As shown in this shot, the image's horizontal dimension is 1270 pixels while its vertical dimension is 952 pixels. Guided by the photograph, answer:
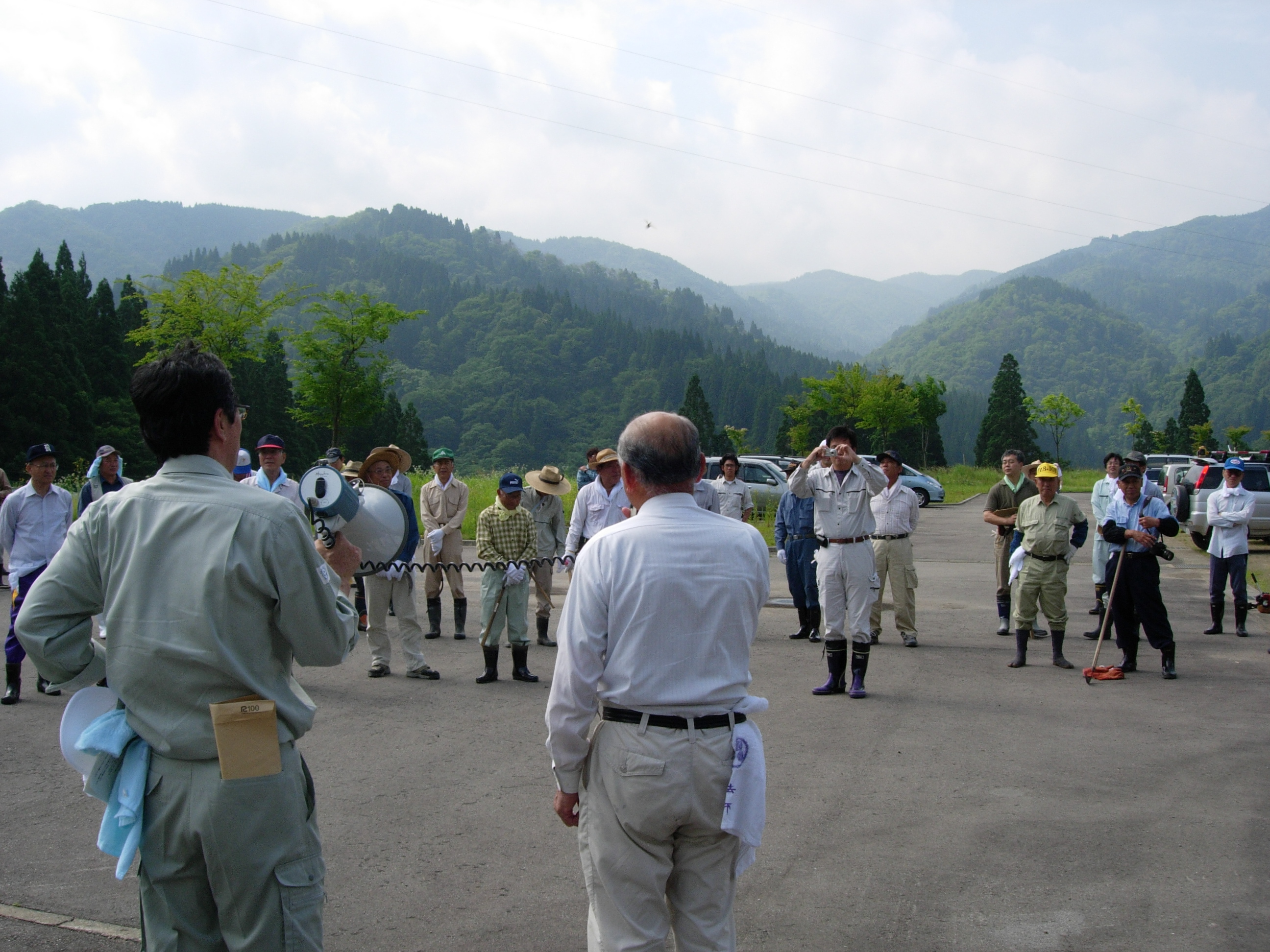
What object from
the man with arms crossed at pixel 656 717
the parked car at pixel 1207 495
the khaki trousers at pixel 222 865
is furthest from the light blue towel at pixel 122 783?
the parked car at pixel 1207 495

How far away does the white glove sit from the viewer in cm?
1086

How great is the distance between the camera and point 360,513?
3463 millimetres

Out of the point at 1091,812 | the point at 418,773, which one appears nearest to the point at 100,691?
the point at 418,773

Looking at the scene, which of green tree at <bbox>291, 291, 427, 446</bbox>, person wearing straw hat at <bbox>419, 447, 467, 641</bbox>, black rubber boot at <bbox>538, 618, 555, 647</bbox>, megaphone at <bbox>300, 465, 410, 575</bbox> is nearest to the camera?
megaphone at <bbox>300, 465, 410, 575</bbox>

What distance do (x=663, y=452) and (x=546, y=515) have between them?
335 inches

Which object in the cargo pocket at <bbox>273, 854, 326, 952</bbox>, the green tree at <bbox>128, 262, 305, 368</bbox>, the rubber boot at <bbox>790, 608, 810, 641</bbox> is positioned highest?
the green tree at <bbox>128, 262, 305, 368</bbox>

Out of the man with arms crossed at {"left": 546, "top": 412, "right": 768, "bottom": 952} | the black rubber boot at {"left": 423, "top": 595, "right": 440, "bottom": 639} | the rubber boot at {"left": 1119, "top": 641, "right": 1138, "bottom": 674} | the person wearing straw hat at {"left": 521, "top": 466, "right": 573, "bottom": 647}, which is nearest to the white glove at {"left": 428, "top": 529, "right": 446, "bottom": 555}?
the black rubber boot at {"left": 423, "top": 595, "right": 440, "bottom": 639}

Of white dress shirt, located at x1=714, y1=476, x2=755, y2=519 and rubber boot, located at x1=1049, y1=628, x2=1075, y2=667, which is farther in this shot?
white dress shirt, located at x1=714, y1=476, x2=755, y2=519

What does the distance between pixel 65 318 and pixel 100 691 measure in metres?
48.2

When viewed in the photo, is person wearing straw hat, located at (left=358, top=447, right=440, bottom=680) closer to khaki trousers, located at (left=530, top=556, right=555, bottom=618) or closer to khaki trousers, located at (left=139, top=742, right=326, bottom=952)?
khaki trousers, located at (left=530, top=556, right=555, bottom=618)

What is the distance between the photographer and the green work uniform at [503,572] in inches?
342

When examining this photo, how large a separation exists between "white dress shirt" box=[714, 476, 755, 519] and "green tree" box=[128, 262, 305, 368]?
30.5 m

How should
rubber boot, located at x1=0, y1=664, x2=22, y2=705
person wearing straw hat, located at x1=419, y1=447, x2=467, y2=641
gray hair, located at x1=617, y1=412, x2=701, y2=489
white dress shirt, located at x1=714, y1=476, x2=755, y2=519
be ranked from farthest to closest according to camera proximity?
white dress shirt, located at x1=714, y1=476, x2=755, y2=519 < person wearing straw hat, located at x1=419, y1=447, x2=467, y2=641 < rubber boot, located at x1=0, y1=664, x2=22, y2=705 < gray hair, located at x1=617, y1=412, x2=701, y2=489

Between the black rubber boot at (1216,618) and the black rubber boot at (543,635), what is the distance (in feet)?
25.1
